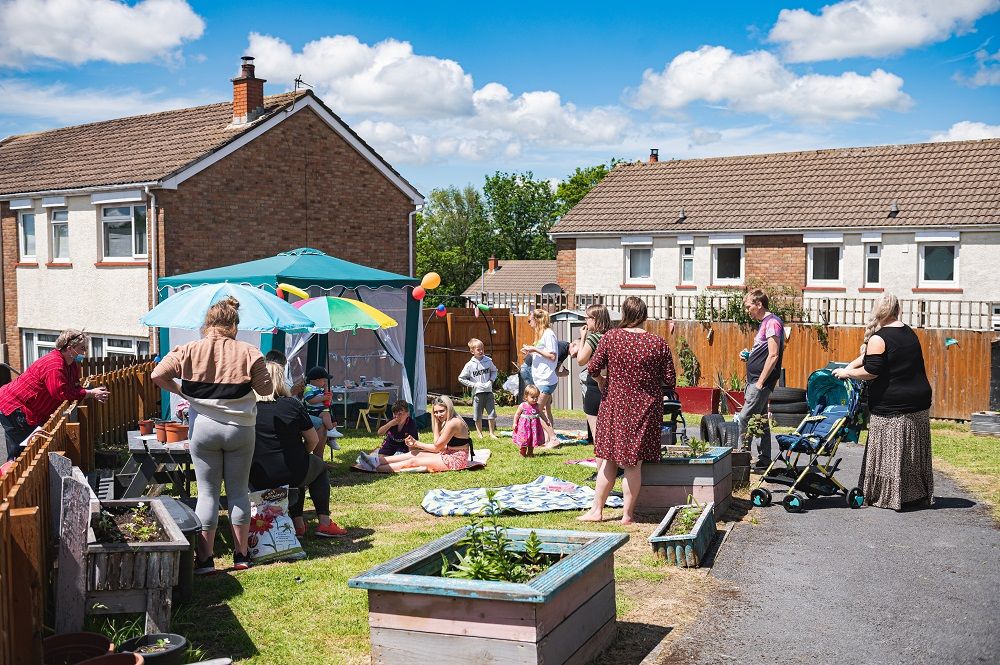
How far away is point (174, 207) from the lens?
68.0 feet

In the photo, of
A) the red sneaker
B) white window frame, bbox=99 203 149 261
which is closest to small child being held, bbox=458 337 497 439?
the red sneaker

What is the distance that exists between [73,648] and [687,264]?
24530mm

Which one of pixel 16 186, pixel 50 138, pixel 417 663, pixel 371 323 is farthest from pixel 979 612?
pixel 50 138

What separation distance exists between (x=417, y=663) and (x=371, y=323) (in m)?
9.42

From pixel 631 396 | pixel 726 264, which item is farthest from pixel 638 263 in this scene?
pixel 631 396

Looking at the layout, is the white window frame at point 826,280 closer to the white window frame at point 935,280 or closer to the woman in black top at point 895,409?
the white window frame at point 935,280

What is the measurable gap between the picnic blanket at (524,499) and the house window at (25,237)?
18.5 metres

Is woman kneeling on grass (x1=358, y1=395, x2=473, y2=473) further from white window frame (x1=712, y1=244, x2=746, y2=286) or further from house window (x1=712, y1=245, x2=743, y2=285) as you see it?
house window (x1=712, y1=245, x2=743, y2=285)

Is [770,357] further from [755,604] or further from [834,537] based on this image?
[755,604]

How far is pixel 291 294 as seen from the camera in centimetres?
1473

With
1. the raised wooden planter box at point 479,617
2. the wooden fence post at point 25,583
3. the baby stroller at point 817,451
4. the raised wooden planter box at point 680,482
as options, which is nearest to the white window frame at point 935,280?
the baby stroller at point 817,451

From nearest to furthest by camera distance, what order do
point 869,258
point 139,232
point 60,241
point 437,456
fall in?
point 437,456
point 139,232
point 60,241
point 869,258

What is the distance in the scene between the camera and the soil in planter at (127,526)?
606 centimetres

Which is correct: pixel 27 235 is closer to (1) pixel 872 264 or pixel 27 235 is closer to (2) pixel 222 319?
(2) pixel 222 319
